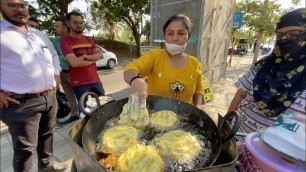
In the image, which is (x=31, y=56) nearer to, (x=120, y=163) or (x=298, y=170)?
(x=120, y=163)

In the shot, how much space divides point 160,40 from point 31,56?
4401mm

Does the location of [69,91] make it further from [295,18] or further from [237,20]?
[237,20]

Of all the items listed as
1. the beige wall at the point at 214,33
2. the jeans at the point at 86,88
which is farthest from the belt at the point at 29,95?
the beige wall at the point at 214,33

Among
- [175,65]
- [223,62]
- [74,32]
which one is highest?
[74,32]

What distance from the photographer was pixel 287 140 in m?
0.71

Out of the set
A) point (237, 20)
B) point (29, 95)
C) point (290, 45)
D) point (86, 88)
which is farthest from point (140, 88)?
point (237, 20)

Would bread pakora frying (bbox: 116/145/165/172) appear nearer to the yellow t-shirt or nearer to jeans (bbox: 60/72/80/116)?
the yellow t-shirt

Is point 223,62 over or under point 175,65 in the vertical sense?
under

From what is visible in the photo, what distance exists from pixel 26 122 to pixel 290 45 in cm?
226

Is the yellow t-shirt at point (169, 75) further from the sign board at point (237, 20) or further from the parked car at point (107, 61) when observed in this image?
the parked car at point (107, 61)

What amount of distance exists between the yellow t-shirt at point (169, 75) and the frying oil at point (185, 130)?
0.29 meters

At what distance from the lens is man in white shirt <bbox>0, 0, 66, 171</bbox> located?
3.43ft

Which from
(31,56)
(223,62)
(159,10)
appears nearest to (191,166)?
(31,56)

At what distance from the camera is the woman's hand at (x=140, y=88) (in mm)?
1362
